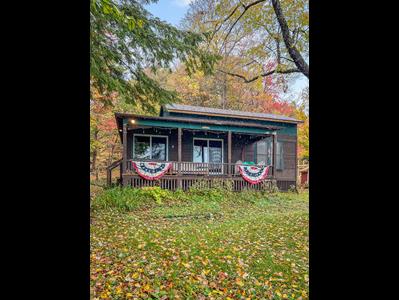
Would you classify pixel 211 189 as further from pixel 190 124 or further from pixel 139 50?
pixel 139 50

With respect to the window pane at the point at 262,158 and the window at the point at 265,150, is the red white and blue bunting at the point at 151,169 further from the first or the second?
the window at the point at 265,150

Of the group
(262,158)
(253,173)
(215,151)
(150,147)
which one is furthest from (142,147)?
(262,158)

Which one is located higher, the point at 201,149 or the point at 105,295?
the point at 201,149

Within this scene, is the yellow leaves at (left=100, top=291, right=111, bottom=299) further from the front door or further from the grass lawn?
the front door

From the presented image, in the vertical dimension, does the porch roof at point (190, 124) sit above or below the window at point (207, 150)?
above

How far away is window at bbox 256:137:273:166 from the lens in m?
15.6

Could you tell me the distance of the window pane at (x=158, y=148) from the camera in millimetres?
13359

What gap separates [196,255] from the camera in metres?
4.77

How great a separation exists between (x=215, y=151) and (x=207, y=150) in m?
0.46

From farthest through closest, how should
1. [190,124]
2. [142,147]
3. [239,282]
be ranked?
[142,147] → [190,124] → [239,282]

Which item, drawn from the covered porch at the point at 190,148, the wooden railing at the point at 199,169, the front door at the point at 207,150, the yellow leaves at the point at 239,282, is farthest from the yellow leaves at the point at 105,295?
the front door at the point at 207,150
